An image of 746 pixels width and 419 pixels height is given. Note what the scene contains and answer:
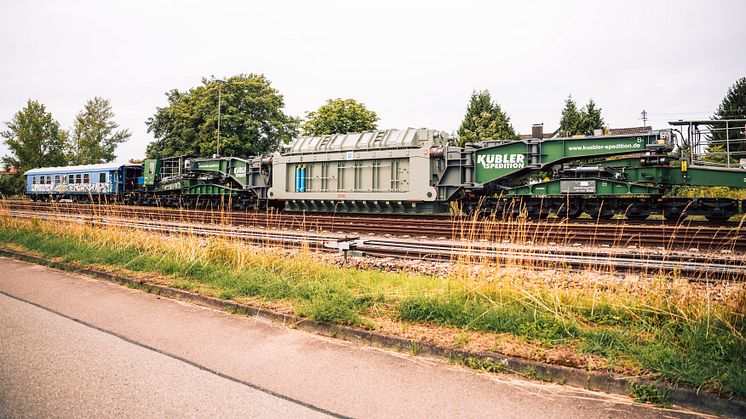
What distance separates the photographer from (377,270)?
313 inches

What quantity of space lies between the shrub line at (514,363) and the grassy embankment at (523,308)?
105mm

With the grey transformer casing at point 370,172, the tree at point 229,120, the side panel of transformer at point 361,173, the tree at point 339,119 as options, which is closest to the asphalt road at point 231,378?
the grey transformer casing at point 370,172

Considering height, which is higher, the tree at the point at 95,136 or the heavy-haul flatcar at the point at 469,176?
the tree at the point at 95,136

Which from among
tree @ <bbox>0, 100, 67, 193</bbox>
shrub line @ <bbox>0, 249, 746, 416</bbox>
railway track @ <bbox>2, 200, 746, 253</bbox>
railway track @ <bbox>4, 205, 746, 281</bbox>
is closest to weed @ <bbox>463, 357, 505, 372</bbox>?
shrub line @ <bbox>0, 249, 746, 416</bbox>

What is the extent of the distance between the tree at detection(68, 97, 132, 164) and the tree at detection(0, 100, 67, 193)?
12.8ft

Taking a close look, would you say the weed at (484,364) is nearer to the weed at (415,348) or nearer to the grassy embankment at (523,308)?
the grassy embankment at (523,308)

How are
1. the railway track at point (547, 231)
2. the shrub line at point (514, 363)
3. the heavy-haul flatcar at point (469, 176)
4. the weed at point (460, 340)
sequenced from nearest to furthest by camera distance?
the shrub line at point (514, 363) < the weed at point (460, 340) < the railway track at point (547, 231) < the heavy-haul flatcar at point (469, 176)

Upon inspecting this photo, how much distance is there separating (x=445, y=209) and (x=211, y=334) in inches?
544

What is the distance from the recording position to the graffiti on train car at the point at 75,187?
1201 inches

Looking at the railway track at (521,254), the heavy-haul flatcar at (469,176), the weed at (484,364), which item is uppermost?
the heavy-haul flatcar at (469,176)

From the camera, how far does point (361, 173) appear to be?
18734 millimetres

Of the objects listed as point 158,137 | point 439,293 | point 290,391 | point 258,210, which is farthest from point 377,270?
point 158,137

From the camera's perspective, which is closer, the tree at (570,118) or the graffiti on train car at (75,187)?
the graffiti on train car at (75,187)

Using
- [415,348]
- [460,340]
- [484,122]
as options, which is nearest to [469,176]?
[460,340]
